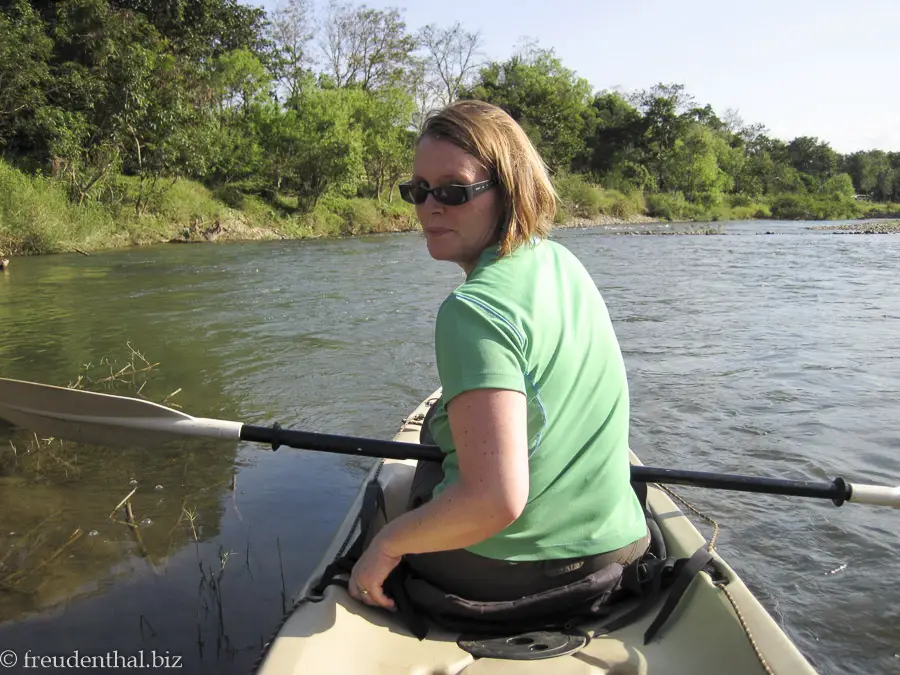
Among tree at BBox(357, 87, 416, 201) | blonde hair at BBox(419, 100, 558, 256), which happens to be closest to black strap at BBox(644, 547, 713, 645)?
blonde hair at BBox(419, 100, 558, 256)

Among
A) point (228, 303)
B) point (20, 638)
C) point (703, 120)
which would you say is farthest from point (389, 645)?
point (703, 120)

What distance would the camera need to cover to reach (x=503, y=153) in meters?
1.55

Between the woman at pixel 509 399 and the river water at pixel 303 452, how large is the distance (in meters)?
0.35

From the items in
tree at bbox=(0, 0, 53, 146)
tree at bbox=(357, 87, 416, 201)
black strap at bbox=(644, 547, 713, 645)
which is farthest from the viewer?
tree at bbox=(357, 87, 416, 201)

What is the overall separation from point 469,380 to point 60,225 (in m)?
18.0

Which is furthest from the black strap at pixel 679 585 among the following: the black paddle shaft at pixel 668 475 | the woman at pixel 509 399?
the black paddle shaft at pixel 668 475

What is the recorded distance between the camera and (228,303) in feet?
33.1

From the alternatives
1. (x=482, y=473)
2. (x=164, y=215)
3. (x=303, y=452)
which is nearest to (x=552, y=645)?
(x=482, y=473)

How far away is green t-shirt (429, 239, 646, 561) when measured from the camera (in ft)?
Result: 4.30

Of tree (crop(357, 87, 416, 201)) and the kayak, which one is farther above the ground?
tree (crop(357, 87, 416, 201))

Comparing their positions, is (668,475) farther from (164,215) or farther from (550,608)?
(164,215)

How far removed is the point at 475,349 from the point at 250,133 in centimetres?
2971

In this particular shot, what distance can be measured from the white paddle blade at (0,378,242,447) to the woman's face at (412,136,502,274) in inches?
53.2

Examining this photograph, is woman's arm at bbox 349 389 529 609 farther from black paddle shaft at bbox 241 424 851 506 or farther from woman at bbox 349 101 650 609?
black paddle shaft at bbox 241 424 851 506
